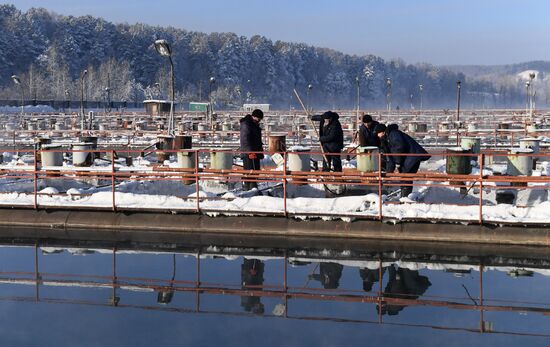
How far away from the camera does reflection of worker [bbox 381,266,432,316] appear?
397 inches

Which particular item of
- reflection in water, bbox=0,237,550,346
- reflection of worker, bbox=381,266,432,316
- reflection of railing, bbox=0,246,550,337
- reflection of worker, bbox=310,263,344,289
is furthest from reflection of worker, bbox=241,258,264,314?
reflection of worker, bbox=381,266,432,316

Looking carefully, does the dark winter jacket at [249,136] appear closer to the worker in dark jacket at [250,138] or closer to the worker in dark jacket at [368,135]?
the worker in dark jacket at [250,138]

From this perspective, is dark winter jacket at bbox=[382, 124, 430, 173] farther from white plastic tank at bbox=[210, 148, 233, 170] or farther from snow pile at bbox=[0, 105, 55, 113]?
snow pile at bbox=[0, 105, 55, 113]

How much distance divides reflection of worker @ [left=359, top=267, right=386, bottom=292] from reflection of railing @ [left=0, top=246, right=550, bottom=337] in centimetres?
8

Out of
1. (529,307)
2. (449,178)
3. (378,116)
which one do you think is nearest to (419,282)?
(529,307)

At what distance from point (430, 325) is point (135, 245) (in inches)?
275

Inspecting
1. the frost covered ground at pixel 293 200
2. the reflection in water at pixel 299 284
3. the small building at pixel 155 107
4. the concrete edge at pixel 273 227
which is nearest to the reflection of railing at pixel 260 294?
the reflection in water at pixel 299 284

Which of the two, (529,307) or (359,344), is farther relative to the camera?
(529,307)

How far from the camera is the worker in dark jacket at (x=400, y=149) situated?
51.1 feet

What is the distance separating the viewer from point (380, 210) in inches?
561

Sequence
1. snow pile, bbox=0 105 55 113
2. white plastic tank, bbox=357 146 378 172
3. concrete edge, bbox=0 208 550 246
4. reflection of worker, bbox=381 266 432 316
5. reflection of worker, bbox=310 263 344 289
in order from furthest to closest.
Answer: snow pile, bbox=0 105 55 113
white plastic tank, bbox=357 146 378 172
concrete edge, bbox=0 208 550 246
reflection of worker, bbox=310 263 344 289
reflection of worker, bbox=381 266 432 316

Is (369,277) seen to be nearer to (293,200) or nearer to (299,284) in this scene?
(299,284)

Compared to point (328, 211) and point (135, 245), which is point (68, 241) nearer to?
point (135, 245)

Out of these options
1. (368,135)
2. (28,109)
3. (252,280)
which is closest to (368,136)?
(368,135)
